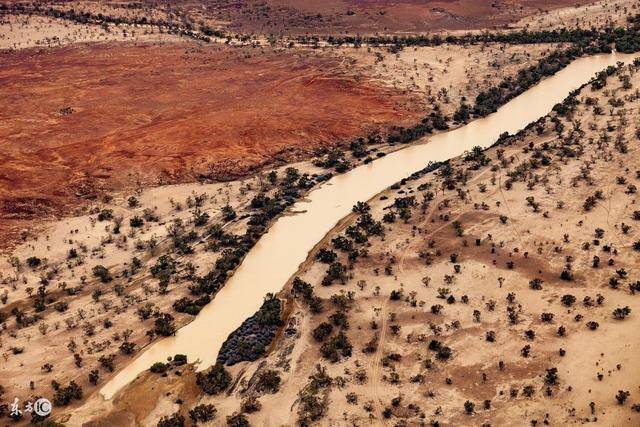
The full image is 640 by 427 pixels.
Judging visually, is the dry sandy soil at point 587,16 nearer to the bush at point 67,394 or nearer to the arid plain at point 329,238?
the arid plain at point 329,238

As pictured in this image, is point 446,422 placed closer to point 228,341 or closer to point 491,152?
point 228,341

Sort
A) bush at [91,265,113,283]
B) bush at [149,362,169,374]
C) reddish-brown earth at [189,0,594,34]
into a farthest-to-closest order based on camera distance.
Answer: reddish-brown earth at [189,0,594,34], bush at [91,265,113,283], bush at [149,362,169,374]

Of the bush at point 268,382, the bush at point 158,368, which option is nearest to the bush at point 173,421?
the bush at point 158,368

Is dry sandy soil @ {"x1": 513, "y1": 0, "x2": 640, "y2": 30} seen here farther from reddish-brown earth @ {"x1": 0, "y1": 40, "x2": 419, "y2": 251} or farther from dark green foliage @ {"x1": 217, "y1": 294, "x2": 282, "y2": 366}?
dark green foliage @ {"x1": 217, "y1": 294, "x2": 282, "y2": 366}

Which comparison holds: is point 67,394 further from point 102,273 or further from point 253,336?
point 102,273

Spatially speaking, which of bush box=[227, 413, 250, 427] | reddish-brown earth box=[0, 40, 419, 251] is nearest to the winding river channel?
bush box=[227, 413, 250, 427]

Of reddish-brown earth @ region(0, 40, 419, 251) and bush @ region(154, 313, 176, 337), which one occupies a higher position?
reddish-brown earth @ region(0, 40, 419, 251)

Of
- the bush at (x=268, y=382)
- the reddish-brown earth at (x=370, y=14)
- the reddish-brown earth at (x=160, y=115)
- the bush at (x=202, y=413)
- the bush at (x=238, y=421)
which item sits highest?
the reddish-brown earth at (x=370, y=14)
